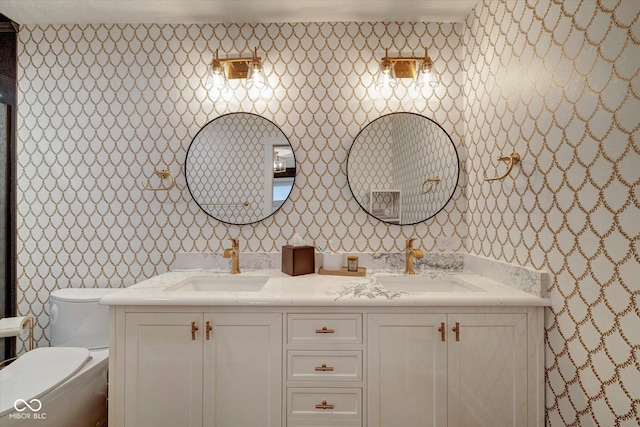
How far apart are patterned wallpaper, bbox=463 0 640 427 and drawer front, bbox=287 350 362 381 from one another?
0.87 metres

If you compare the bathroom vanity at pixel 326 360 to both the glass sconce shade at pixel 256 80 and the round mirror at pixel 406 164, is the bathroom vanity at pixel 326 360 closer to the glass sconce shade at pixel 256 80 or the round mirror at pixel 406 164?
the round mirror at pixel 406 164

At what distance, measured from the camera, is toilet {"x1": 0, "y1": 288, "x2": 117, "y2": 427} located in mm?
1230

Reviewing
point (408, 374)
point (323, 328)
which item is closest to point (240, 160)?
point (323, 328)

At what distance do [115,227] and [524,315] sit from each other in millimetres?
2436

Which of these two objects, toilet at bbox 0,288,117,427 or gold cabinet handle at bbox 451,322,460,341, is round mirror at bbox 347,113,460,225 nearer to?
gold cabinet handle at bbox 451,322,460,341

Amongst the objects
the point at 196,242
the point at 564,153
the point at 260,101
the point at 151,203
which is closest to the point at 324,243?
the point at 196,242

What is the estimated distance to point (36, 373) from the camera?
1391 millimetres

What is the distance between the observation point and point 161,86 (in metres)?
2.07

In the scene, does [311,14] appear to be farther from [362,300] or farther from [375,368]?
[375,368]

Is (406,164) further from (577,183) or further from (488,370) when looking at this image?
(488,370)

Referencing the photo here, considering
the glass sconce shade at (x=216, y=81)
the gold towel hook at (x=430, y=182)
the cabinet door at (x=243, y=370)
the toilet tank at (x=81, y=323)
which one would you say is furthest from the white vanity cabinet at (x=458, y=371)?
the glass sconce shade at (x=216, y=81)

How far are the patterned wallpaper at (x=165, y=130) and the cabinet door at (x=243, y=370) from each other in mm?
738

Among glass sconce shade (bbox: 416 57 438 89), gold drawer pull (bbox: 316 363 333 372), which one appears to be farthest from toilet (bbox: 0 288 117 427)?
glass sconce shade (bbox: 416 57 438 89)

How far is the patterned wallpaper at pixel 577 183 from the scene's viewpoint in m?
0.99
